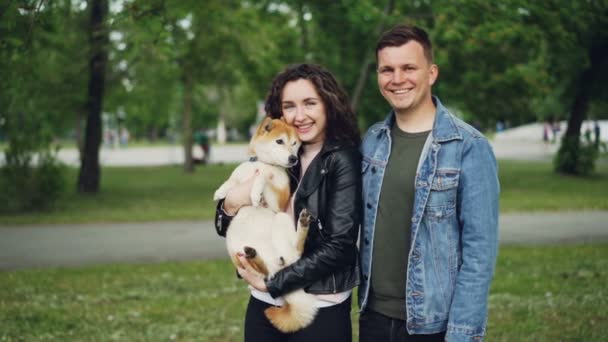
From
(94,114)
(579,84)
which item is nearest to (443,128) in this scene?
(94,114)

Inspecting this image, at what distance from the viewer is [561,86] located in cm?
2511

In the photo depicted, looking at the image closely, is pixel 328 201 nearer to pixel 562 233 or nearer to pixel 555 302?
pixel 555 302

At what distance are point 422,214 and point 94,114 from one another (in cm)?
1705

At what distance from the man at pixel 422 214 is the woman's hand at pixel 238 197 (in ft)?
2.06

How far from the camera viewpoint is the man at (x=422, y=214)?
2750mm

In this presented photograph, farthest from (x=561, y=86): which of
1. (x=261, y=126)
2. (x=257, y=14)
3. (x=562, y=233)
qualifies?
(x=261, y=126)

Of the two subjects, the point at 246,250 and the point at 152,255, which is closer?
the point at 246,250

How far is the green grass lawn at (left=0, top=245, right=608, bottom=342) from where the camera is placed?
5793mm

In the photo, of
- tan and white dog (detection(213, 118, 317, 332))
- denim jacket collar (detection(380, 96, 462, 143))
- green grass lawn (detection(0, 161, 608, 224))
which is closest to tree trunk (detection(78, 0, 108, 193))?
green grass lawn (detection(0, 161, 608, 224))

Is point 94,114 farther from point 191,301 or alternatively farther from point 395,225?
point 395,225

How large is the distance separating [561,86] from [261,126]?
2453cm

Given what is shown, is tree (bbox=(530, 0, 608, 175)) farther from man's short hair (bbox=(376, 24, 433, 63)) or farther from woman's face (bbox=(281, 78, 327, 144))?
woman's face (bbox=(281, 78, 327, 144))

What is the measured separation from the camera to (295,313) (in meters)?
2.96

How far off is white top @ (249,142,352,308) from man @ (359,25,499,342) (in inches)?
5.4
